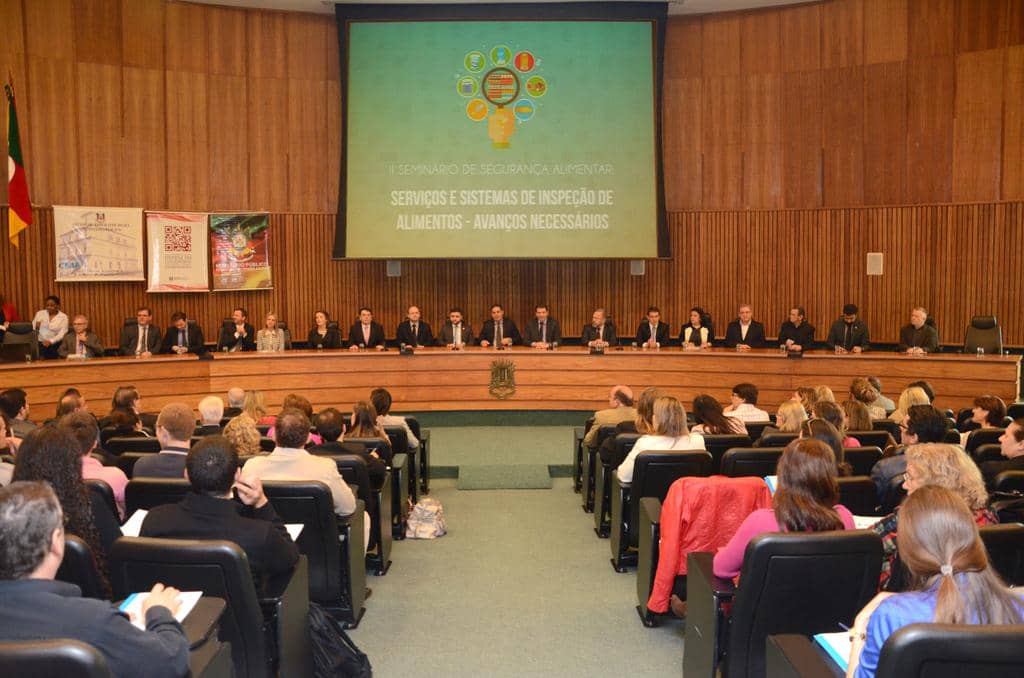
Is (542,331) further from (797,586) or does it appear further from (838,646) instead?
(838,646)

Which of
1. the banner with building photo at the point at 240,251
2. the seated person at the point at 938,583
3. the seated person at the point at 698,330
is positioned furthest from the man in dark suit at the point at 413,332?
the seated person at the point at 938,583

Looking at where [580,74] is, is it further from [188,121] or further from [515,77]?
[188,121]

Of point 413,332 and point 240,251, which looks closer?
point 413,332

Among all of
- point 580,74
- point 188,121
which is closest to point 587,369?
point 580,74

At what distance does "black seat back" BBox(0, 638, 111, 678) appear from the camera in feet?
5.37

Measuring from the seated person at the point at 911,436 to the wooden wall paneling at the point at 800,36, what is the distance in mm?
8370

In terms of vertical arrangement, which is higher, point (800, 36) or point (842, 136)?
point (800, 36)

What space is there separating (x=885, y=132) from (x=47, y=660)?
38.0ft

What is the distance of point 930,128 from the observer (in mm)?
11109

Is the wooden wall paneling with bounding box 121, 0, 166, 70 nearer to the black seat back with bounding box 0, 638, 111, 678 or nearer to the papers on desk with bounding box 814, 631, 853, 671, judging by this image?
the black seat back with bounding box 0, 638, 111, 678

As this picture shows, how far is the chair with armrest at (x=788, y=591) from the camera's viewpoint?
278 centimetres

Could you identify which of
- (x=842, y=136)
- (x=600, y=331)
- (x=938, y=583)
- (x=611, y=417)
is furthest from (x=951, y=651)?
(x=842, y=136)

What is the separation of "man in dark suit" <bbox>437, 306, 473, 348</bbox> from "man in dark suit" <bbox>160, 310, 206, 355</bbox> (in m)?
2.81

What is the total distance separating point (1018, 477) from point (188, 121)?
10378 mm
